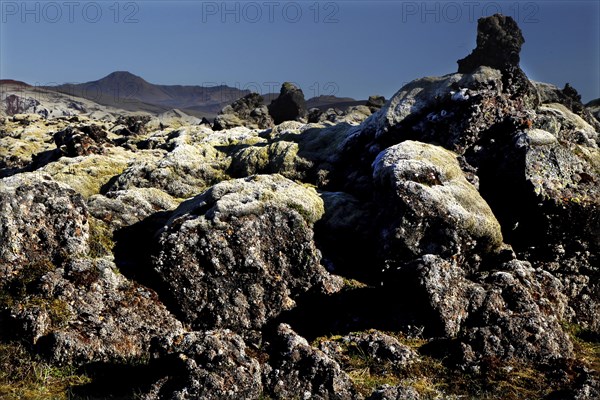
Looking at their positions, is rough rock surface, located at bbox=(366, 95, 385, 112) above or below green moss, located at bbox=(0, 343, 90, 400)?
above

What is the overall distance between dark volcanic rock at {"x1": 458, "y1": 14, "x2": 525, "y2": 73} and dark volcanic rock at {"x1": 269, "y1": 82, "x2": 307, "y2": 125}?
3018 inches

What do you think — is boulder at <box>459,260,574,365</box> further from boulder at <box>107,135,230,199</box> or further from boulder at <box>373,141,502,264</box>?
boulder at <box>107,135,230,199</box>

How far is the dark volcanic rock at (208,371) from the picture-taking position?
43.8 feet

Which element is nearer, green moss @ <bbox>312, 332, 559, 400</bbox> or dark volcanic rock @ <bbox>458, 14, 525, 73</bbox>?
green moss @ <bbox>312, 332, 559, 400</bbox>

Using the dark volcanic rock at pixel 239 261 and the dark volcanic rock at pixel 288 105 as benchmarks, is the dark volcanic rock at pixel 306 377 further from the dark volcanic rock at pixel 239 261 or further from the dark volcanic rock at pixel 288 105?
the dark volcanic rock at pixel 288 105

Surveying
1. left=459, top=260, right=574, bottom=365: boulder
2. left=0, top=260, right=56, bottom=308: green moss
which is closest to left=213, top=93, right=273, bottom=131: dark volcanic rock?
left=0, top=260, right=56, bottom=308: green moss

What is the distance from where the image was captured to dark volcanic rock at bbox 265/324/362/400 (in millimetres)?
14047

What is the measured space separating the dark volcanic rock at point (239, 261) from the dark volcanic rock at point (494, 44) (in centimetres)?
18052

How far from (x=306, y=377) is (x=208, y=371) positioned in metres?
2.72

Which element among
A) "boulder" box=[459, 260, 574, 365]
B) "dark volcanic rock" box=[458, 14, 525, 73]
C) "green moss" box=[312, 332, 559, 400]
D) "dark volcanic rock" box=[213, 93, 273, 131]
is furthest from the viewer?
"dark volcanic rock" box=[458, 14, 525, 73]

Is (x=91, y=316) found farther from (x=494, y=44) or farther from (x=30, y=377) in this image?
(x=494, y=44)

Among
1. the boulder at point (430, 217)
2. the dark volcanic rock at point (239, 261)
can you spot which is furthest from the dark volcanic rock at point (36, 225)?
the boulder at point (430, 217)

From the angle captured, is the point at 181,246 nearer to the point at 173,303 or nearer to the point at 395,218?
the point at 173,303

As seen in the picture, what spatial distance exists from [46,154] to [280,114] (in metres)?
90.3
